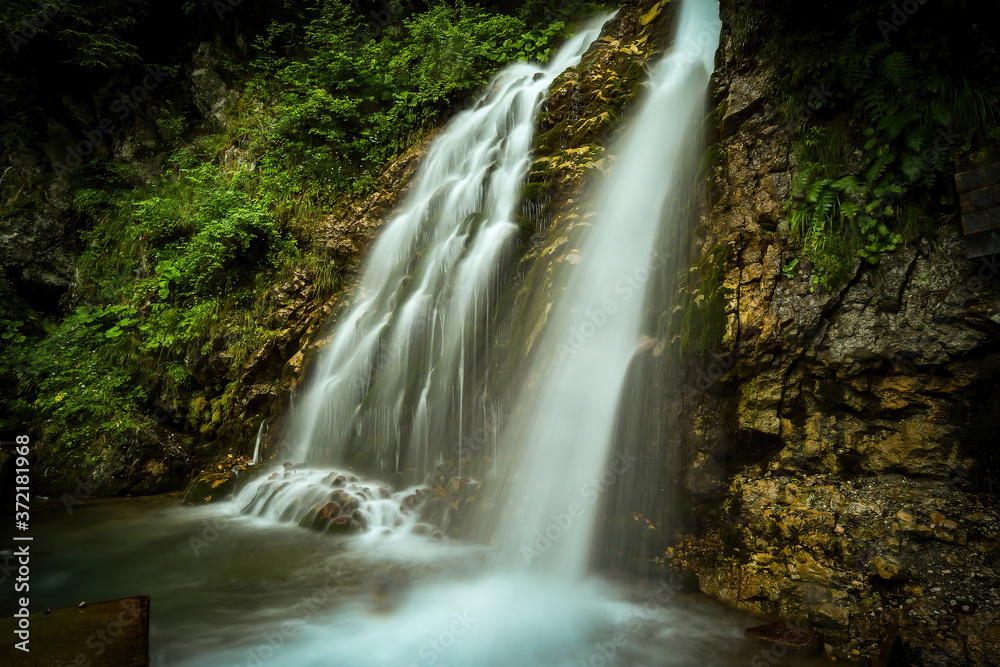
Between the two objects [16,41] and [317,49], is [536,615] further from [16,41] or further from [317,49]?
[16,41]

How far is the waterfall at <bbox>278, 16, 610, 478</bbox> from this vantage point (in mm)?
5559

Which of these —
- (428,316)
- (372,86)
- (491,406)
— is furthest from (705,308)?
(372,86)

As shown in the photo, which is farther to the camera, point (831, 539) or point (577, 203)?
point (577, 203)

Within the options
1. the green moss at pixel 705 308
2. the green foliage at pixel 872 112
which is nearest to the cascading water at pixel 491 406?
the green moss at pixel 705 308

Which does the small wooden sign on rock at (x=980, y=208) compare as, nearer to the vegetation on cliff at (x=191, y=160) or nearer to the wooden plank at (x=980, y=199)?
the wooden plank at (x=980, y=199)

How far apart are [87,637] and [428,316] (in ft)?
14.2

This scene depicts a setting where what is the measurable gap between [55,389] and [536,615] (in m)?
8.65

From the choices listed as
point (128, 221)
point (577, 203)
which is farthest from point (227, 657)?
point (128, 221)

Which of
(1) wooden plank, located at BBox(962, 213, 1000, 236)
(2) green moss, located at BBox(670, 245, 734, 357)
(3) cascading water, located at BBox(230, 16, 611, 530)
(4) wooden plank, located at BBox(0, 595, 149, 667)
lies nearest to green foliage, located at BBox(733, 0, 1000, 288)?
(1) wooden plank, located at BBox(962, 213, 1000, 236)

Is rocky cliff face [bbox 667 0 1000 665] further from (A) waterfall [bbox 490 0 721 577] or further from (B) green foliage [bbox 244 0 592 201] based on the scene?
(B) green foliage [bbox 244 0 592 201]

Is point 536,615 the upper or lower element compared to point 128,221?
lower

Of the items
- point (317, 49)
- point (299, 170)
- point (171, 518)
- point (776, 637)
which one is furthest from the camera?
point (317, 49)

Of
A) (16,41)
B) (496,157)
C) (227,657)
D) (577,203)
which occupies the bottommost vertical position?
(227,657)

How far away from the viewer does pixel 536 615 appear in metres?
3.49
